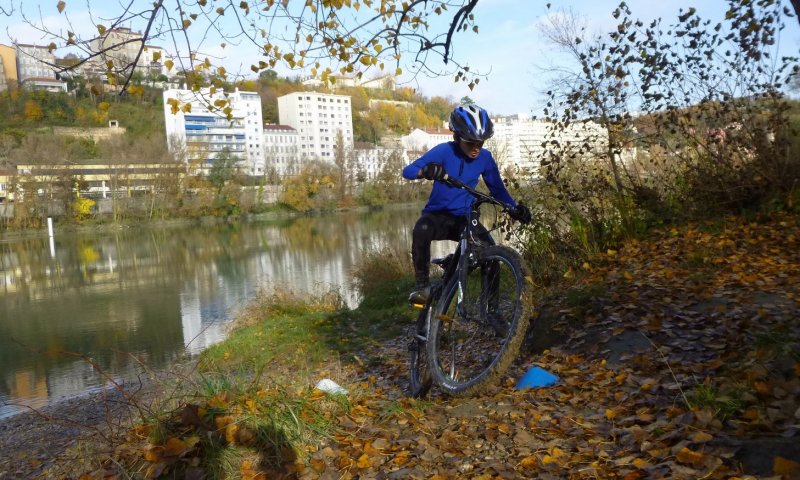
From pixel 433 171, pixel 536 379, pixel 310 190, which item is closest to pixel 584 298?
pixel 536 379

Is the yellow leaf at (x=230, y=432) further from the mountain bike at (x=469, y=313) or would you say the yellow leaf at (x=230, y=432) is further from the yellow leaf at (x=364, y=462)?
the mountain bike at (x=469, y=313)

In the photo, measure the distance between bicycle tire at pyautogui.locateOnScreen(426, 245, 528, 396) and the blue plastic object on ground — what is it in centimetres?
44

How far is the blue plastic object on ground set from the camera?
14.3 feet

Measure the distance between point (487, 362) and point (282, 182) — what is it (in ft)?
273

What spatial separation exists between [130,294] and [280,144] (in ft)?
350

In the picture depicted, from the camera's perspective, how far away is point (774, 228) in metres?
7.80

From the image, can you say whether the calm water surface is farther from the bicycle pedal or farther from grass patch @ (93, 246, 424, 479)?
the bicycle pedal

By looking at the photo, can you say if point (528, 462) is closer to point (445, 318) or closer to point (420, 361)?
point (445, 318)

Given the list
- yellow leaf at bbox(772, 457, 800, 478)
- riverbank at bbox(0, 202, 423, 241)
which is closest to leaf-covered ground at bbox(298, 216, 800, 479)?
yellow leaf at bbox(772, 457, 800, 478)

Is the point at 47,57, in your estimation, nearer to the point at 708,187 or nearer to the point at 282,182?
the point at 708,187

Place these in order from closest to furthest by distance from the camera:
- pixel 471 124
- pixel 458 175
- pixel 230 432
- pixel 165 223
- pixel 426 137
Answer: pixel 230 432, pixel 471 124, pixel 458 175, pixel 165 223, pixel 426 137

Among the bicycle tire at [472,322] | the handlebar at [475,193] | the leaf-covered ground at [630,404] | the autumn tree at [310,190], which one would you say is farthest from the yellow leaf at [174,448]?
the autumn tree at [310,190]

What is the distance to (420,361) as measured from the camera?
4648 millimetres

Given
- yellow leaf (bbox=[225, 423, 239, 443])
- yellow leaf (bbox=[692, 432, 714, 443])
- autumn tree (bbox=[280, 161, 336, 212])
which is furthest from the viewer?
autumn tree (bbox=[280, 161, 336, 212])
